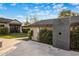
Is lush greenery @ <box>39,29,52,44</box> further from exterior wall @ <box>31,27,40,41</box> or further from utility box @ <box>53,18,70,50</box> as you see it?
utility box @ <box>53,18,70,50</box>

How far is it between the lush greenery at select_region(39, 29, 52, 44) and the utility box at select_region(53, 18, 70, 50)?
2.93 feet

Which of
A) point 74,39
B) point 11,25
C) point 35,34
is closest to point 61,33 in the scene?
point 74,39

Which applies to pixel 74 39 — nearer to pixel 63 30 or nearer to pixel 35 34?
pixel 63 30

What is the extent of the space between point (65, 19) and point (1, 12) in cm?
453

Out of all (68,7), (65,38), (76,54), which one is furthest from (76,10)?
(76,54)

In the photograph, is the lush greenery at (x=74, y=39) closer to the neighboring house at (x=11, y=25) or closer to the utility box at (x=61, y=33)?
the utility box at (x=61, y=33)

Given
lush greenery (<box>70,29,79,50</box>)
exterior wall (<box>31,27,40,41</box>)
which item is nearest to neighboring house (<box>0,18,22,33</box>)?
exterior wall (<box>31,27,40,41</box>)

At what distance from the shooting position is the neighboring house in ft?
41.3

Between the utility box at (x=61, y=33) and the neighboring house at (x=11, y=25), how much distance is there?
385 centimetres

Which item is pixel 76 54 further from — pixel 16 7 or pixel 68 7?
pixel 16 7

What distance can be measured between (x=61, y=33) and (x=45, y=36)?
2228 millimetres

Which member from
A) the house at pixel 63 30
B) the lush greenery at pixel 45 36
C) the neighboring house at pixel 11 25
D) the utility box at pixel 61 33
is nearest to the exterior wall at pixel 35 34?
the lush greenery at pixel 45 36

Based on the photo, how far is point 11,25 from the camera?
44.9 ft

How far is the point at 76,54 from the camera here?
7.83 m
